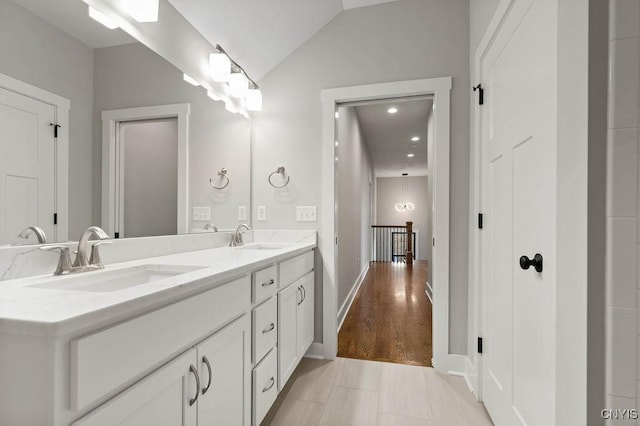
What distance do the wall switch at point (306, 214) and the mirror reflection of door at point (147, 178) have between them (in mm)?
899

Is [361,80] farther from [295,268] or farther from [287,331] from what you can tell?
[287,331]

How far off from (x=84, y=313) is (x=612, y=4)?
4.58ft

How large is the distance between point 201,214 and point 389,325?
215 centimetres

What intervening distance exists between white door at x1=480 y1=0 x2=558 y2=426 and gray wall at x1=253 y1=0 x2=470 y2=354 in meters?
0.33

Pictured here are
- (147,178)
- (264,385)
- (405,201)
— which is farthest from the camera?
(405,201)

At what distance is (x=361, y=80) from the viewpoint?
7.29ft

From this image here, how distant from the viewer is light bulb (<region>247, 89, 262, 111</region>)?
227 centimetres

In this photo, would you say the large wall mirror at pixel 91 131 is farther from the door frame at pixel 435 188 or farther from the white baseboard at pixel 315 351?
the white baseboard at pixel 315 351

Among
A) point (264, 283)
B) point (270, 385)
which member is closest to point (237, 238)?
point (264, 283)

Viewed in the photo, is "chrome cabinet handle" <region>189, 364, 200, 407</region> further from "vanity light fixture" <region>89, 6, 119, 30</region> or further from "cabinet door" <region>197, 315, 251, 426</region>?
"vanity light fixture" <region>89, 6, 119, 30</region>

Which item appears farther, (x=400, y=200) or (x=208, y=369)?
(x=400, y=200)

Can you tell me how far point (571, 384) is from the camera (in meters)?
0.82

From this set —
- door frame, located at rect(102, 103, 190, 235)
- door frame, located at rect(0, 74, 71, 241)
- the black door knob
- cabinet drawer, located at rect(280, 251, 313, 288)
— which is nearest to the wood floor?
cabinet drawer, located at rect(280, 251, 313, 288)

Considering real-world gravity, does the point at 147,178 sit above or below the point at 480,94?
below
